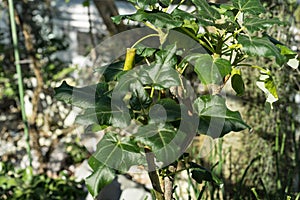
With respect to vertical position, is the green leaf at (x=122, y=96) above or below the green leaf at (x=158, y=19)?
below

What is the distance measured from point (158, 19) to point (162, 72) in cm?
14

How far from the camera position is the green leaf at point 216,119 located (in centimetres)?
123

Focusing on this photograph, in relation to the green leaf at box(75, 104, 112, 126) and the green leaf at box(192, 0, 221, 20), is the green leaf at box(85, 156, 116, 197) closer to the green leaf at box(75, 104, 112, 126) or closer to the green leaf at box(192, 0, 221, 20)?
the green leaf at box(75, 104, 112, 126)

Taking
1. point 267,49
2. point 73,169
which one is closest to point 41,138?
point 73,169

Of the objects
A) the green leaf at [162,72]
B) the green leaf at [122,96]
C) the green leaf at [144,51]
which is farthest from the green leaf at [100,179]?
the green leaf at [144,51]

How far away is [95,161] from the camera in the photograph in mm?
1260

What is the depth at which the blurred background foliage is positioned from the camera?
2948 millimetres

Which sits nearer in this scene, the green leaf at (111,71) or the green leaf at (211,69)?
the green leaf at (211,69)

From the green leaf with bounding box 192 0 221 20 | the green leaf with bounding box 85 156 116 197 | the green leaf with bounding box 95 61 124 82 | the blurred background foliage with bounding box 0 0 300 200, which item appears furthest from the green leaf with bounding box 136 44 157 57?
the blurred background foliage with bounding box 0 0 300 200

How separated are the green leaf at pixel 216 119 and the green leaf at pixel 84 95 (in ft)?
0.85

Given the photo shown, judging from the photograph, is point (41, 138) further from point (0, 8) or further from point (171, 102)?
point (171, 102)

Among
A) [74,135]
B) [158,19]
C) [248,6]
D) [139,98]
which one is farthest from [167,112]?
[74,135]

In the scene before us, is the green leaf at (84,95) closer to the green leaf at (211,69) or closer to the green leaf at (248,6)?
the green leaf at (211,69)

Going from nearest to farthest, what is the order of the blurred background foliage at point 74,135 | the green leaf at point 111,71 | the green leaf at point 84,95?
the green leaf at point 84,95 → the green leaf at point 111,71 → the blurred background foliage at point 74,135
